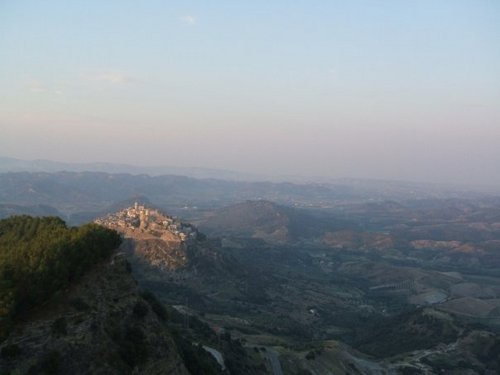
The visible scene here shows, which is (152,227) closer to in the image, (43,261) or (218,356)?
(218,356)

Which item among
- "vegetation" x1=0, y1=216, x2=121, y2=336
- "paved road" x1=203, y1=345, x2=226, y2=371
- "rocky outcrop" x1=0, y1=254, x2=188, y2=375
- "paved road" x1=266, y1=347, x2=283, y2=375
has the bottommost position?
"paved road" x1=266, y1=347, x2=283, y2=375

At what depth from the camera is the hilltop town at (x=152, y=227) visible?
162000mm

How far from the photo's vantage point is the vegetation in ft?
129

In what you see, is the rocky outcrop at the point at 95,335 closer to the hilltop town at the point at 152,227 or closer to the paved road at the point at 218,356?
the paved road at the point at 218,356

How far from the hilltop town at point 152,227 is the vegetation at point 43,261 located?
103 m

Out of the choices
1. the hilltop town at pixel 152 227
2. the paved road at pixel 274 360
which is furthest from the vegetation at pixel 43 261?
the hilltop town at pixel 152 227

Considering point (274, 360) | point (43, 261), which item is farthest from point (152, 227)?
point (43, 261)

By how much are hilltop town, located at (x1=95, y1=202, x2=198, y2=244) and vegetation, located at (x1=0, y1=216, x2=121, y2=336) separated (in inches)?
4048

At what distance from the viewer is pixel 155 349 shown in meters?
42.9

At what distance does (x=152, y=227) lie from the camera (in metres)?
166

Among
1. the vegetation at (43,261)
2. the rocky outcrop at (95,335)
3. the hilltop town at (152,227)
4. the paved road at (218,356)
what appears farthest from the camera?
the hilltop town at (152,227)

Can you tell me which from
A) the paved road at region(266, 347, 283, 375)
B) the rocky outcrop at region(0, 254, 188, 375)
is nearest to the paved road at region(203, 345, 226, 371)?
the paved road at region(266, 347, 283, 375)

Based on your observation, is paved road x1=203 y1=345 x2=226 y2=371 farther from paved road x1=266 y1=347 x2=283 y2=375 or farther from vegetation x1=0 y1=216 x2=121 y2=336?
vegetation x1=0 y1=216 x2=121 y2=336

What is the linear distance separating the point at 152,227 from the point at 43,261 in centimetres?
12387
